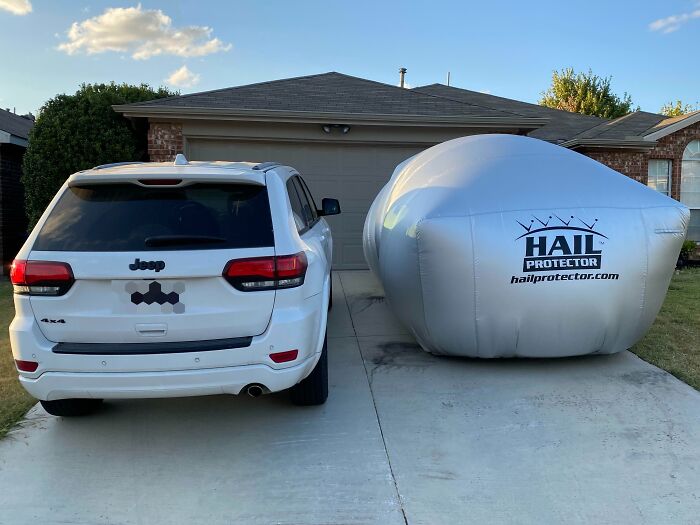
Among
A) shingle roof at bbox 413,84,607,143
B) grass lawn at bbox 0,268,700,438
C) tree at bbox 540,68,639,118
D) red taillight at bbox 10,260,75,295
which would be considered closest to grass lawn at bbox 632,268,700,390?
grass lawn at bbox 0,268,700,438

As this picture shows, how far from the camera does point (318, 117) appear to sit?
9062 millimetres

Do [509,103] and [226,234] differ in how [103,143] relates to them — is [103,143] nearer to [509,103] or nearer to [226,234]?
[226,234]

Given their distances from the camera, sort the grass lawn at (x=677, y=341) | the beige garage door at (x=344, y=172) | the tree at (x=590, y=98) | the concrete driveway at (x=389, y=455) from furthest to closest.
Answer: the tree at (x=590, y=98)
the beige garage door at (x=344, y=172)
the grass lawn at (x=677, y=341)
the concrete driveway at (x=389, y=455)

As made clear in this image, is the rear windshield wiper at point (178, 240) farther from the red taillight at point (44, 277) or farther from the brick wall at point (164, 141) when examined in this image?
the brick wall at point (164, 141)

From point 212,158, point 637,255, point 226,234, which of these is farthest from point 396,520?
point 212,158

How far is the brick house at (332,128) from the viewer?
898 centimetres

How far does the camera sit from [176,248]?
3109 mm

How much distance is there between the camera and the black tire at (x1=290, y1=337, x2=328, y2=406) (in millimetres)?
3918

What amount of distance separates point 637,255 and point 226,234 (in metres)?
3.39

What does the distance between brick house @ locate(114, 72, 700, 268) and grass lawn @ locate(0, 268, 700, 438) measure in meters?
3.80

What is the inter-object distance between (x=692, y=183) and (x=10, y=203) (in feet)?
51.8

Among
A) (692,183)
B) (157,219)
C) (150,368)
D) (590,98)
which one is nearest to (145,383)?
(150,368)

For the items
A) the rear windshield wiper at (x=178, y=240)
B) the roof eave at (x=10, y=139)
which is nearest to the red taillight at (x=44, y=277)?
the rear windshield wiper at (x=178, y=240)

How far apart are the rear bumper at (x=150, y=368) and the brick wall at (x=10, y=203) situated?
990 cm
